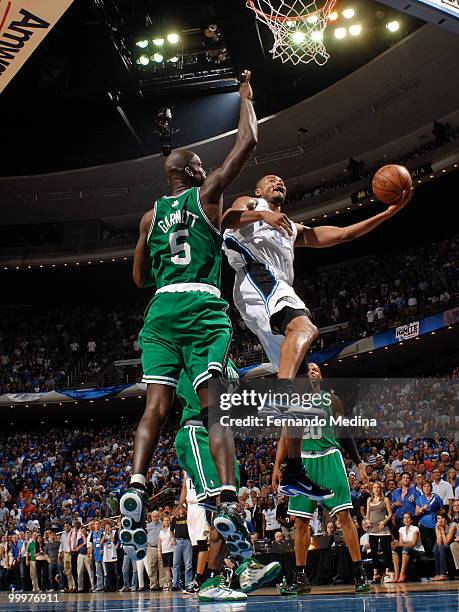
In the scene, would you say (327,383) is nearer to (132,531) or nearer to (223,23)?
(132,531)

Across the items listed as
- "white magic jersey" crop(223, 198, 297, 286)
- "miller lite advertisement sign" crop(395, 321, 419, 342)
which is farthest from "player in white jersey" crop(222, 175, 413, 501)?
"miller lite advertisement sign" crop(395, 321, 419, 342)

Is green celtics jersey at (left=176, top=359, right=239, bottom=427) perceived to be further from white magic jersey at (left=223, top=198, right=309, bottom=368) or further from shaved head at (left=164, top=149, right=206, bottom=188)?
white magic jersey at (left=223, top=198, right=309, bottom=368)

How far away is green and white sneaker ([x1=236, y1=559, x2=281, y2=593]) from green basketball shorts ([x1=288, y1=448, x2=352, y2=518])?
301cm

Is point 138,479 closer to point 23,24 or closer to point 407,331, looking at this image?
point 23,24

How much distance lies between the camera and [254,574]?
12.2ft

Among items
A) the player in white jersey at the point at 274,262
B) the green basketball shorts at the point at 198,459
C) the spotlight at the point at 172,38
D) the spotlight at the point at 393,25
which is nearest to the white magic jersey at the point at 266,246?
the player in white jersey at the point at 274,262

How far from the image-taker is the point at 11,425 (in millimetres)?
31391

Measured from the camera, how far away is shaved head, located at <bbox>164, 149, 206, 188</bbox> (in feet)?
15.5

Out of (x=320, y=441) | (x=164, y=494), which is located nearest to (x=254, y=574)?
(x=320, y=441)

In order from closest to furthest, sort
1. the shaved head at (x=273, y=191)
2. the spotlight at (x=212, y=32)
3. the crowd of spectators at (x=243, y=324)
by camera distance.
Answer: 1. the shaved head at (x=273, y=191)
2. the spotlight at (x=212, y=32)
3. the crowd of spectators at (x=243, y=324)

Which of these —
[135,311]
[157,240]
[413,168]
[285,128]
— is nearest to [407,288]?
[413,168]

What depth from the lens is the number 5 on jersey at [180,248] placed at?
4.46 metres

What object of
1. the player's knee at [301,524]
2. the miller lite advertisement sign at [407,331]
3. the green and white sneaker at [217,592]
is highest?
the miller lite advertisement sign at [407,331]

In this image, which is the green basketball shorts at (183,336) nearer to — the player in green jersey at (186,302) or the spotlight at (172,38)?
the player in green jersey at (186,302)
